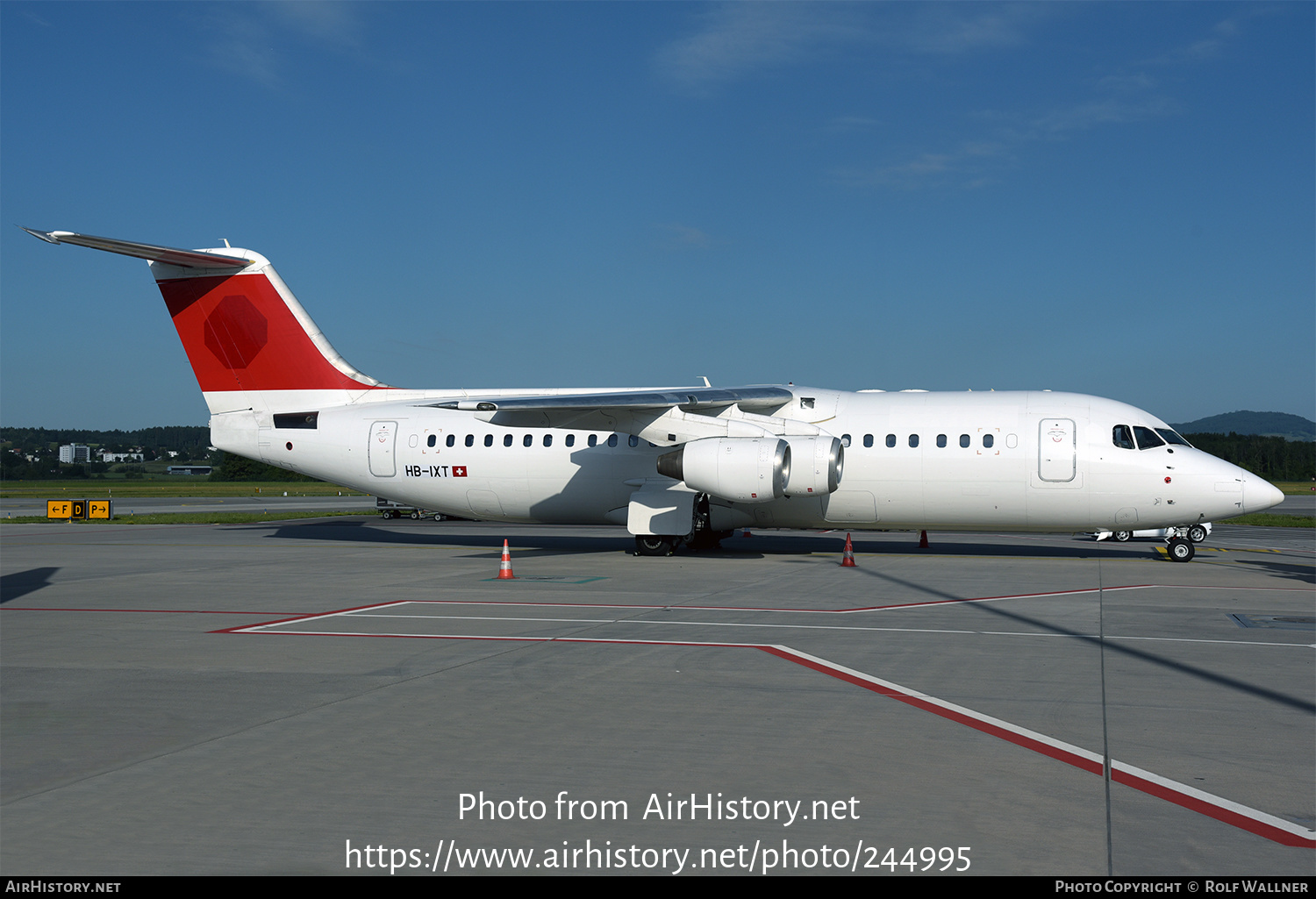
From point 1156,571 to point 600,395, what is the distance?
11159 millimetres

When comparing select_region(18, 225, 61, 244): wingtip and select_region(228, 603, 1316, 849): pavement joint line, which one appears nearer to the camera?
select_region(228, 603, 1316, 849): pavement joint line

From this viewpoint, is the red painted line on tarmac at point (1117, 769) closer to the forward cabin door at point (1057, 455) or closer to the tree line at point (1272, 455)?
the forward cabin door at point (1057, 455)

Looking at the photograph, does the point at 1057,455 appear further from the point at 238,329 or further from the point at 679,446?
the point at 238,329

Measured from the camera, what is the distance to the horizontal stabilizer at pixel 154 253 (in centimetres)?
1962

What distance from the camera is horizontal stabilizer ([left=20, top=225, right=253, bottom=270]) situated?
773 inches

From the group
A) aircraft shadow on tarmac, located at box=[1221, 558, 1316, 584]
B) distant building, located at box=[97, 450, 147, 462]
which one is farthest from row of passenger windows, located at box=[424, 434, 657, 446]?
distant building, located at box=[97, 450, 147, 462]

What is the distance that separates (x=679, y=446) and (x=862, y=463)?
3.85 metres

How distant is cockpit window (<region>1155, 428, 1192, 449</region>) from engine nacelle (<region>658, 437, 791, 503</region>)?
24.6 ft

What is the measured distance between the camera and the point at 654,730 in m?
6.98

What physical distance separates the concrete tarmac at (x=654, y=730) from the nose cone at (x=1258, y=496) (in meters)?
4.05

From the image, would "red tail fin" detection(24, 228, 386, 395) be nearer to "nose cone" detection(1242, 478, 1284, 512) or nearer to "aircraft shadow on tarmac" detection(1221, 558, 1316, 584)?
"nose cone" detection(1242, 478, 1284, 512)

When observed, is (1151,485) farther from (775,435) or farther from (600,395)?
(600,395)

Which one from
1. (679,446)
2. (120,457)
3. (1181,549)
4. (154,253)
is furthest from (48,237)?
(120,457)
